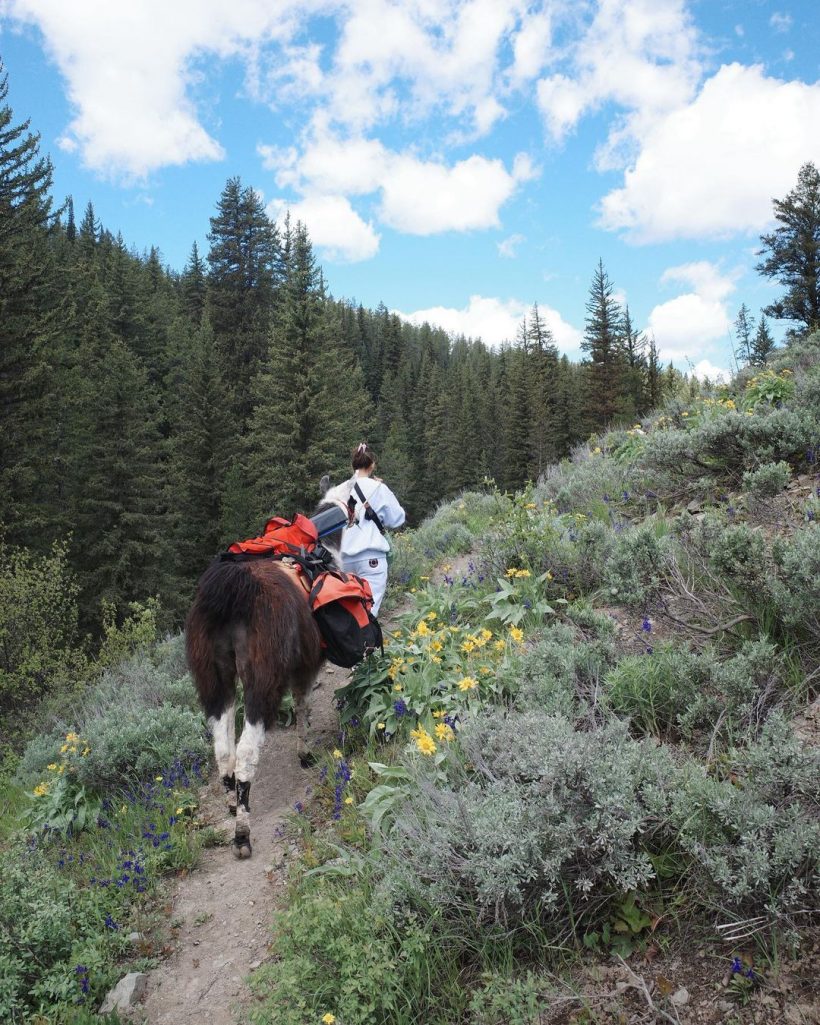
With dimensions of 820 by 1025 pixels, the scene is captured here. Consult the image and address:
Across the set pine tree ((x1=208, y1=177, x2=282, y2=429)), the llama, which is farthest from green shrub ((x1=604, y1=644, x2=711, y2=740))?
pine tree ((x1=208, y1=177, x2=282, y2=429))

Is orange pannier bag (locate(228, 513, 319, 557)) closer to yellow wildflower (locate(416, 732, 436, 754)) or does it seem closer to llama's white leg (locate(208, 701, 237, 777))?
llama's white leg (locate(208, 701, 237, 777))

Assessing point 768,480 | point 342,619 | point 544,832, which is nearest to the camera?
point 544,832

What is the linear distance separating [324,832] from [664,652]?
7.33ft

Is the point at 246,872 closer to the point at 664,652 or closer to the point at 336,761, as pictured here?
the point at 336,761

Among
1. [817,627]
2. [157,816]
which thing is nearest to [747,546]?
[817,627]

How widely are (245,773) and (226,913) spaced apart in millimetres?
701

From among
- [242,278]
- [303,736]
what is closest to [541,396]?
[242,278]

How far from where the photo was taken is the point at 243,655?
383 centimetres

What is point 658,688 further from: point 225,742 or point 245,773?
point 225,742

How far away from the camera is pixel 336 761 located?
4.24 metres

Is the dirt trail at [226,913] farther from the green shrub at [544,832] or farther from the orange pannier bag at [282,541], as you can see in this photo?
the orange pannier bag at [282,541]

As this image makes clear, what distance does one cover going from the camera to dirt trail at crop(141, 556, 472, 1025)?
2.78 meters

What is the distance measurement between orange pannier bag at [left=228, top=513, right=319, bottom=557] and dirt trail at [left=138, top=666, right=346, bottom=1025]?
1535 millimetres

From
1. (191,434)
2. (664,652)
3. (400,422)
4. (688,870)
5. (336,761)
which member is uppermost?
(400,422)
